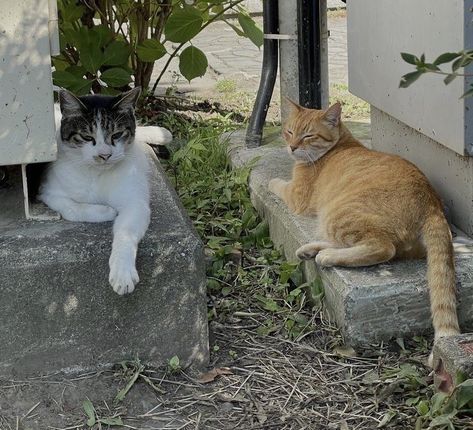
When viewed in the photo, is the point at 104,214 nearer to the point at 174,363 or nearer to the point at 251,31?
the point at 174,363

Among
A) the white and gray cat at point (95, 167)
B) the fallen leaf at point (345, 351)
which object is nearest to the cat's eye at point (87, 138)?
the white and gray cat at point (95, 167)

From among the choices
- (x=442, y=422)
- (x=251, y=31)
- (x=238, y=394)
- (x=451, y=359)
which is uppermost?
(x=251, y=31)

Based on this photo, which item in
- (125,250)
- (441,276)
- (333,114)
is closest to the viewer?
(125,250)

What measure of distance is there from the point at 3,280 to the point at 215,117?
332 cm

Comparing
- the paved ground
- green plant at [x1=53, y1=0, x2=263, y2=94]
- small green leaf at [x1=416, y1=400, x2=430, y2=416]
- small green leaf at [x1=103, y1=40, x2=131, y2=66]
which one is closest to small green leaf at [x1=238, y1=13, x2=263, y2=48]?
green plant at [x1=53, y1=0, x2=263, y2=94]

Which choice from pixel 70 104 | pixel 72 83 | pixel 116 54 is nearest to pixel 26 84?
pixel 70 104

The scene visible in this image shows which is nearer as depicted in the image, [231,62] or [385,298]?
[385,298]

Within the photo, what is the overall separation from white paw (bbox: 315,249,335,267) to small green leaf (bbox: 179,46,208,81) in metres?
2.45

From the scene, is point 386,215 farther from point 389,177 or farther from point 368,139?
point 368,139

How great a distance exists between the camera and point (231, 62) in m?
8.41

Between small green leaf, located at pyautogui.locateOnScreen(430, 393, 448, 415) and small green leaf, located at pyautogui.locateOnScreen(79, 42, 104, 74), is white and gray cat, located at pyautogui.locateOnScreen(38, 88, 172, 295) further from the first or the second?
small green leaf, located at pyautogui.locateOnScreen(79, 42, 104, 74)

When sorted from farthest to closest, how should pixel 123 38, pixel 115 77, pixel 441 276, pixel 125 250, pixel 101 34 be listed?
pixel 123 38
pixel 101 34
pixel 115 77
pixel 441 276
pixel 125 250

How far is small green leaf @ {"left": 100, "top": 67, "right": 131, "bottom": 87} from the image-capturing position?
5.31 metres

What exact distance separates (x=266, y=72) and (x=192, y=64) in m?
0.68
